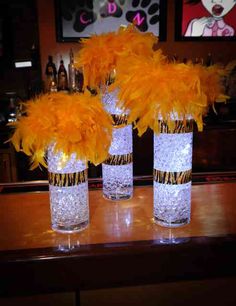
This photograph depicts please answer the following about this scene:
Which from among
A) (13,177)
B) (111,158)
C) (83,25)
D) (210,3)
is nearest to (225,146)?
(210,3)

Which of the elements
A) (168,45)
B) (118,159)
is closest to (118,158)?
(118,159)

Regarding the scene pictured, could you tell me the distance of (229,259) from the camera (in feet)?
3.01

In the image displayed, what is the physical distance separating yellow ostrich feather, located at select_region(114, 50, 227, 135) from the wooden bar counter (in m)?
0.29

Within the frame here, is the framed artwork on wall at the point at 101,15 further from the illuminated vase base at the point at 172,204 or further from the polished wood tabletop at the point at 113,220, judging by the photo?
the illuminated vase base at the point at 172,204

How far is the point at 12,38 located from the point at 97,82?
2.48 m

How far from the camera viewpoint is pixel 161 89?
0.84 meters

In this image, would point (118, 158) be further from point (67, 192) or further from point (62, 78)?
point (62, 78)

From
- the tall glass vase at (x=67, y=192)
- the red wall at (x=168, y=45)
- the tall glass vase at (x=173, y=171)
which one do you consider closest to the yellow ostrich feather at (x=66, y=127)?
the tall glass vase at (x=67, y=192)

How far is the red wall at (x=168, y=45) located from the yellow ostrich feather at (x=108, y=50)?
7.76 feet

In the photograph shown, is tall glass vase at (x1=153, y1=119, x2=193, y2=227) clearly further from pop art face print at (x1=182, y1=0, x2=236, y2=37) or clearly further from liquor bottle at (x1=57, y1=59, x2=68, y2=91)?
pop art face print at (x1=182, y1=0, x2=236, y2=37)

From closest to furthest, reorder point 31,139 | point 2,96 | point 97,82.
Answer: point 31,139 < point 97,82 < point 2,96

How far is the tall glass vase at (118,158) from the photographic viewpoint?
1.08 metres

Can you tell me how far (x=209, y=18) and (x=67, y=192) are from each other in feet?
9.58

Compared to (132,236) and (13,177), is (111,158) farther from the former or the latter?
(13,177)
